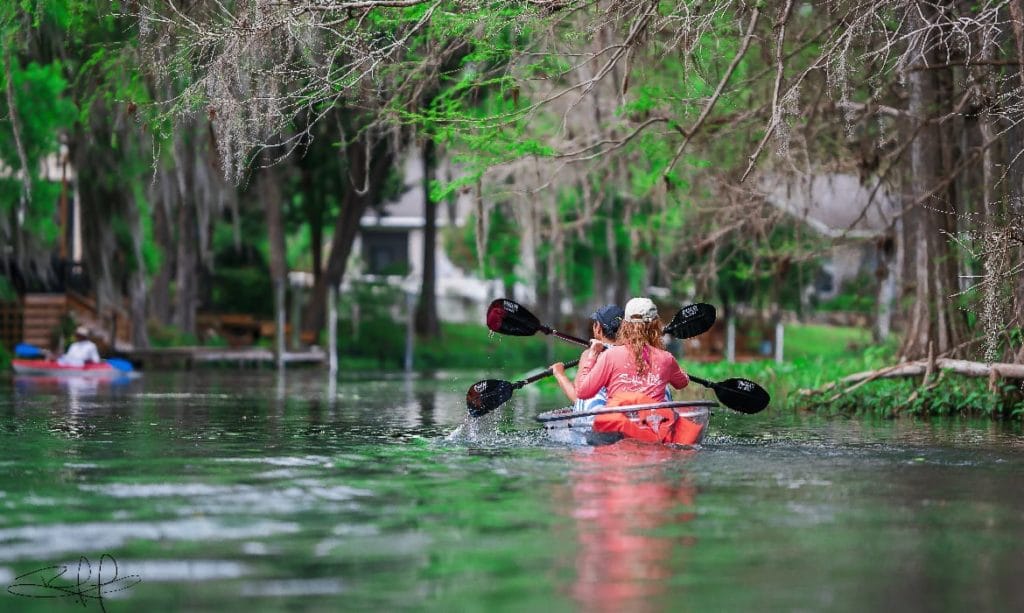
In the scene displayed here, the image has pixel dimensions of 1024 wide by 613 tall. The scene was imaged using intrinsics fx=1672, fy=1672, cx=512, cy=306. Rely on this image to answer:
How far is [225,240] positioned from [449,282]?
14150 millimetres

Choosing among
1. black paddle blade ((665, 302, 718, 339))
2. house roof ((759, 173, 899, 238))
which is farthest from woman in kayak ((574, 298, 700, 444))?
house roof ((759, 173, 899, 238))

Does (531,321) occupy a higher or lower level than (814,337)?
higher

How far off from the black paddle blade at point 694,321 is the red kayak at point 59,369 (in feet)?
56.5

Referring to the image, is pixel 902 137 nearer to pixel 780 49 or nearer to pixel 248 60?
pixel 780 49

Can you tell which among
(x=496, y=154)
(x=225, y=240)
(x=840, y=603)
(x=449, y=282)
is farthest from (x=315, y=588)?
(x=449, y=282)

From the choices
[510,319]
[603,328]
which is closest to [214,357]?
[510,319]

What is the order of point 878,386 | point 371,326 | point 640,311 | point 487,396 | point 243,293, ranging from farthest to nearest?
1. point 243,293
2. point 371,326
3. point 878,386
4. point 487,396
5. point 640,311

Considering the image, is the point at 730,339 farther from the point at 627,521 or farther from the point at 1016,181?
the point at 627,521

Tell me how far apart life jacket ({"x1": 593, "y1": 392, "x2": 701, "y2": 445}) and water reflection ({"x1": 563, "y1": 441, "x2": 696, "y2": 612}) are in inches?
13.0

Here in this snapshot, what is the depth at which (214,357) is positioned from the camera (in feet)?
136

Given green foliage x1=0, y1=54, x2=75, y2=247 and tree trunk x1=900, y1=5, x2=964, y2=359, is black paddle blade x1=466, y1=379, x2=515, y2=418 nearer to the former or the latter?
tree trunk x1=900, y1=5, x2=964, y2=359

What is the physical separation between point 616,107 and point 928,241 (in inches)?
166

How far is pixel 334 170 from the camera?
46.5 meters

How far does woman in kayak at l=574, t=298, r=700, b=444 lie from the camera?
568 inches
